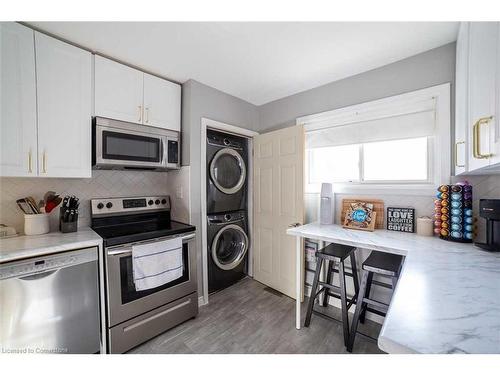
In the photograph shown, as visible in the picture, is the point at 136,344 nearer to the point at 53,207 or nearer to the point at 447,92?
the point at 53,207

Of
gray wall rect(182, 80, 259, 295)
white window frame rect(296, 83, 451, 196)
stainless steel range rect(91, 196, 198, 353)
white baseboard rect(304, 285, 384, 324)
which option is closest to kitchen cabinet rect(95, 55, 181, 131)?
gray wall rect(182, 80, 259, 295)

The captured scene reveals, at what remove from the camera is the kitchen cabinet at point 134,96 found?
168cm

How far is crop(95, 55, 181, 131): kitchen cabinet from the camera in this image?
1.68 metres

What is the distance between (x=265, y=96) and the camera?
2.53 m

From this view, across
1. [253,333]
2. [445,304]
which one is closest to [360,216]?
[445,304]

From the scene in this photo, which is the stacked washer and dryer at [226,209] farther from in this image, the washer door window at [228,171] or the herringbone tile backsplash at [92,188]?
the herringbone tile backsplash at [92,188]

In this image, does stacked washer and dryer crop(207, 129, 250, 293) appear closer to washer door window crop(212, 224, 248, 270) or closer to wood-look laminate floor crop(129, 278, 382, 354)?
washer door window crop(212, 224, 248, 270)

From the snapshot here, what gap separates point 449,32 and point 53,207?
10.8 feet

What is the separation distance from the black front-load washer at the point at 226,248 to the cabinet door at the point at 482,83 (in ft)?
7.04

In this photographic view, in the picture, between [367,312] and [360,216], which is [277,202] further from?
[367,312]

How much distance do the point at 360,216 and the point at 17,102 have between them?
2.82 m

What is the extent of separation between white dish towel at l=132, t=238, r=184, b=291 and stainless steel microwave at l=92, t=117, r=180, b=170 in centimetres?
77

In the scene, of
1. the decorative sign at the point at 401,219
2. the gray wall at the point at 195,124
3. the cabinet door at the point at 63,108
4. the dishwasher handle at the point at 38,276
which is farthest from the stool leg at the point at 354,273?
the cabinet door at the point at 63,108
